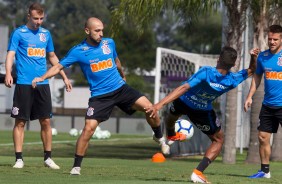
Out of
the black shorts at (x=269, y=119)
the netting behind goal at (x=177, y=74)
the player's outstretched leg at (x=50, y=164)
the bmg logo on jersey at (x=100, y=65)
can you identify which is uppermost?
the bmg logo on jersey at (x=100, y=65)

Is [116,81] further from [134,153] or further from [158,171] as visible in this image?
[134,153]

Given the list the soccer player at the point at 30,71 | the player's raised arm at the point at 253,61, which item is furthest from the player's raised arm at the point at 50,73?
the player's raised arm at the point at 253,61

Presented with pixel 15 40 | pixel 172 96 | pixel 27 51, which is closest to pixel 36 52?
pixel 27 51

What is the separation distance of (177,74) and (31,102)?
1464 centimetres

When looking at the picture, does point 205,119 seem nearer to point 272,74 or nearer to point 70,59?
point 272,74

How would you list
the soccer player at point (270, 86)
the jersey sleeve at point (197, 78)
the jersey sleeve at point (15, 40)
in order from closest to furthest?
the jersey sleeve at point (197, 78) < the soccer player at point (270, 86) < the jersey sleeve at point (15, 40)

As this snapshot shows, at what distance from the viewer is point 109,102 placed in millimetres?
13547

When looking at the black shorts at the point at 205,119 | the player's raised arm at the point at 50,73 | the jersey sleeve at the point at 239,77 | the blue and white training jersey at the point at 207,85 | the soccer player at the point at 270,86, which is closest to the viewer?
the blue and white training jersey at the point at 207,85

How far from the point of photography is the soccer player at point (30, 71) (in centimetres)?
1473

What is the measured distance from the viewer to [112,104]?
13570 millimetres

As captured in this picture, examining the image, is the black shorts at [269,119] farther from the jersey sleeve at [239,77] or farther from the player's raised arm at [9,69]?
the player's raised arm at [9,69]

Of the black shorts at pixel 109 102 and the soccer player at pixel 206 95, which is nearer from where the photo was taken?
the soccer player at pixel 206 95

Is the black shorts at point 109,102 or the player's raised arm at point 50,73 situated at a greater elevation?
the player's raised arm at point 50,73

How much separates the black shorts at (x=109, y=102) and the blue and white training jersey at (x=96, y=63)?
0.27 feet
